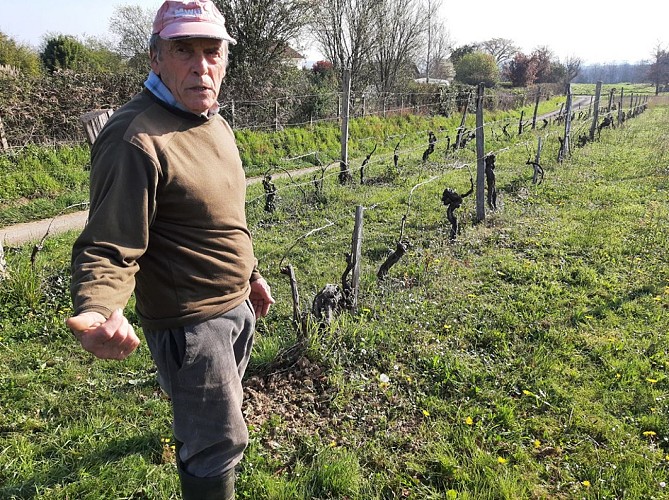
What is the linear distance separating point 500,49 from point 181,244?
65.8 meters

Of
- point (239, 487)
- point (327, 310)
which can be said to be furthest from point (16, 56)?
point (239, 487)

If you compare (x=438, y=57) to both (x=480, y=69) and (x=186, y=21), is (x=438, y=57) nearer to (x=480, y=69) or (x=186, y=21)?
(x=480, y=69)

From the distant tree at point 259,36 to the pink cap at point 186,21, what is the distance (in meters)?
14.7

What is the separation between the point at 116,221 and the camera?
1.44m

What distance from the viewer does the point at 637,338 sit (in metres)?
4.25

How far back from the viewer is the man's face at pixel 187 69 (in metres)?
1.63

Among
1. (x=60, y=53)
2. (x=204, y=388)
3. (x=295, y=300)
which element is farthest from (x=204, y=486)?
(x=60, y=53)

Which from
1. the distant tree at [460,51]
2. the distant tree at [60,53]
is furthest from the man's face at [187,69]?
the distant tree at [460,51]

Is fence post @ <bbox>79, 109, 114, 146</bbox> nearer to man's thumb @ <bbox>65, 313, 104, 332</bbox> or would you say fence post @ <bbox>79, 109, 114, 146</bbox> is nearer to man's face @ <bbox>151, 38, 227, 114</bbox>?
man's face @ <bbox>151, 38, 227, 114</bbox>

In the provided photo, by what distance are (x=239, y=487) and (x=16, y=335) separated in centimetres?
290

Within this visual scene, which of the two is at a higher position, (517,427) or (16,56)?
(16,56)

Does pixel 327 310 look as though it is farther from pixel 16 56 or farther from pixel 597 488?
pixel 16 56

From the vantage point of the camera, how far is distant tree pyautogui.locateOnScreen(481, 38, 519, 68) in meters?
57.9

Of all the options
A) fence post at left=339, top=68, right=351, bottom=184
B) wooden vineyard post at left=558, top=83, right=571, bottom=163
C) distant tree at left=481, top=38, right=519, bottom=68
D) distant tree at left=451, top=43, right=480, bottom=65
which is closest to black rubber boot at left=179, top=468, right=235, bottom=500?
fence post at left=339, top=68, right=351, bottom=184
